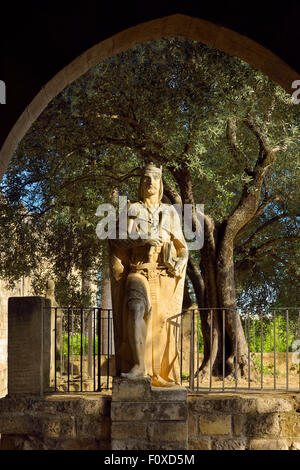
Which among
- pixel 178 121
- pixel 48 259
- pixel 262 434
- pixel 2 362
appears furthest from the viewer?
pixel 2 362

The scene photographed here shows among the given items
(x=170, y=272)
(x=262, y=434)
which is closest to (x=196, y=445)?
(x=262, y=434)

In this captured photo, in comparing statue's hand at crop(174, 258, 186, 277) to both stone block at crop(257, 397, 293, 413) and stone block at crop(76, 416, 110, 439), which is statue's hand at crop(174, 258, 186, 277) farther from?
stone block at crop(76, 416, 110, 439)

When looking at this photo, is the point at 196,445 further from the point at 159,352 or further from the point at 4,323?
the point at 4,323

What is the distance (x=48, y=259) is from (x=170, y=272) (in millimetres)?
6307

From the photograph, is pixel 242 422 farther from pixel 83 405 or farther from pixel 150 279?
pixel 150 279

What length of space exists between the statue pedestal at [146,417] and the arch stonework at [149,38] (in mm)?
3720

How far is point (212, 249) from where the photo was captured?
11.3 m

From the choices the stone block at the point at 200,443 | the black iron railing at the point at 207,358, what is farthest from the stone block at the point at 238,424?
the black iron railing at the point at 207,358

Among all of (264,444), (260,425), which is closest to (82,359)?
(260,425)

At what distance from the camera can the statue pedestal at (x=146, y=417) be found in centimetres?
648

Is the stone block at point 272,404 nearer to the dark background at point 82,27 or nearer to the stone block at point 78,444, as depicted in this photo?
the stone block at point 78,444

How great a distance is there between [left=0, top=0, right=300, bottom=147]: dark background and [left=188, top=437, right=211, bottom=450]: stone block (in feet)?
15.8

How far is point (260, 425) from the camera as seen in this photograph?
7.01m

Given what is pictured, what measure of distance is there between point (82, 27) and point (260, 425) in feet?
17.3
